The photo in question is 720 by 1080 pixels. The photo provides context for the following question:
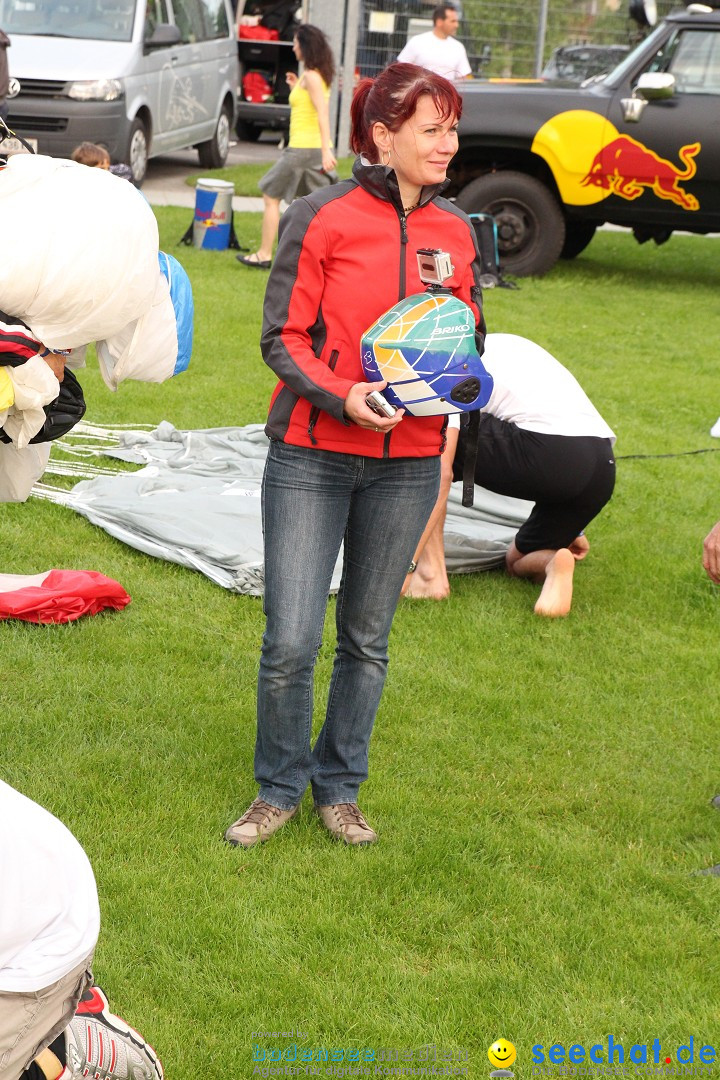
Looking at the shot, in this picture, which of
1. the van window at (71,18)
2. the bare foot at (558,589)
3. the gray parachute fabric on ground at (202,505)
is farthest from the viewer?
the van window at (71,18)

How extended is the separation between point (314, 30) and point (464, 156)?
5.96ft

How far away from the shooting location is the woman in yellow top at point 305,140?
10.8m

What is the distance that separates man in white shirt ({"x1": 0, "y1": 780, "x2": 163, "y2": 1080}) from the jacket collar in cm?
179

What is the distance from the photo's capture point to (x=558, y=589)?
17.1 feet

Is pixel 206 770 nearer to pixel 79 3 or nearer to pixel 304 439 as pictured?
pixel 304 439

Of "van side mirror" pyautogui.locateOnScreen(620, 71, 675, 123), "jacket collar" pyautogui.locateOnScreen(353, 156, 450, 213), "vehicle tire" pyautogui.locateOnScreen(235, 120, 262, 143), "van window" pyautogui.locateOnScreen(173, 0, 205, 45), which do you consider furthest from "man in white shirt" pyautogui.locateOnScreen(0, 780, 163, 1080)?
"vehicle tire" pyautogui.locateOnScreen(235, 120, 262, 143)

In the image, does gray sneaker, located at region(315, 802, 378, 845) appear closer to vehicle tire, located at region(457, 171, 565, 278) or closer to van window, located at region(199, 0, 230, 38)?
vehicle tire, located at region(457, 171, 565, 278)

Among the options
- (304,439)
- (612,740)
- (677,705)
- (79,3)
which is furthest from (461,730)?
(79,3)

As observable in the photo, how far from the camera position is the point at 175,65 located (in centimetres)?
1401

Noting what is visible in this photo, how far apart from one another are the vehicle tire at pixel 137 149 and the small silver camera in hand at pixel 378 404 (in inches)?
412

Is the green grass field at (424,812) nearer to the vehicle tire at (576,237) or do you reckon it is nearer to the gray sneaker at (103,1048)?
the gray sneaker at (103,1048)

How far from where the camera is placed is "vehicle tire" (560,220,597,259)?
13.0 m

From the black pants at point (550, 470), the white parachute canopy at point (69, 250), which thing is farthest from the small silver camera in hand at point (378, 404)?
the black pants at point (550, 470)

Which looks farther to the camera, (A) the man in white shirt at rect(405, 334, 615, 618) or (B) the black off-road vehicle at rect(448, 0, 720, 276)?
(B) the black off-road vehicle at rect(448, 0, 720, 276)
